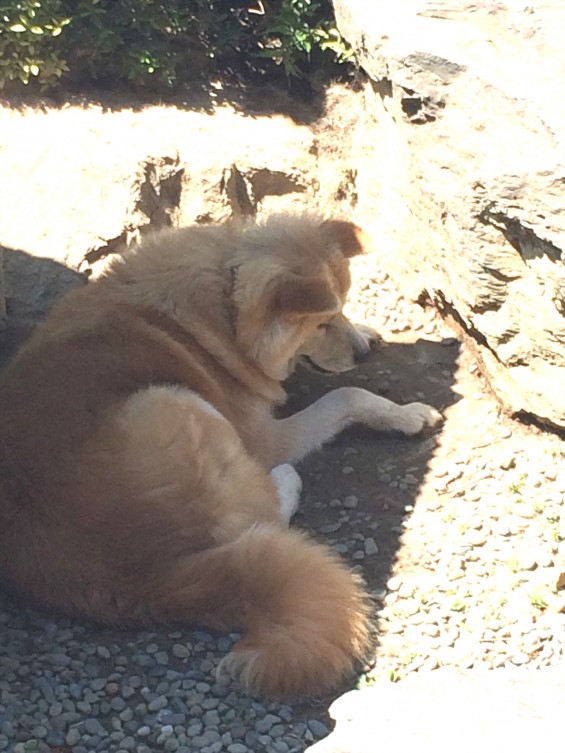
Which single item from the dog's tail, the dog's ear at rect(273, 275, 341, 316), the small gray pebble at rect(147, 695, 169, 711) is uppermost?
the dog's ear at rect(273, 275, 341, 316)

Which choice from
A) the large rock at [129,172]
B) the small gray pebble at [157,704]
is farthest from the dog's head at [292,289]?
the small gray pebble at [157,704]

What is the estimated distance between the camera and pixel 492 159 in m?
4.73

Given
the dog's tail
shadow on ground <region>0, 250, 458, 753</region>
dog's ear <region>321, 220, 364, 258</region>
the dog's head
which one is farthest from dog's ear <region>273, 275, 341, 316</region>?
the dog's tail

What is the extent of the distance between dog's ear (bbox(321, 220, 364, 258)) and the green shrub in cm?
216

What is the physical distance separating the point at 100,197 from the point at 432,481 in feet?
8.93

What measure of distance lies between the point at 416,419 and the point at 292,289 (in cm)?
105

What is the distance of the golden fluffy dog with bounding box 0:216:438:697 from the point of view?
12.9ft

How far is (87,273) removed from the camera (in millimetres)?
6211

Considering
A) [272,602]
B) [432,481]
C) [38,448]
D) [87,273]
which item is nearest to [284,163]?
[87,273]

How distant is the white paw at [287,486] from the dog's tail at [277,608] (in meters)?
0.70

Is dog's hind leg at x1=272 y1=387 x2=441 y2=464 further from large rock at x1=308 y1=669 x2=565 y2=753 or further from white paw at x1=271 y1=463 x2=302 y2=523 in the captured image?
large rock at x1=308 y1=669 x2=565 y2=753

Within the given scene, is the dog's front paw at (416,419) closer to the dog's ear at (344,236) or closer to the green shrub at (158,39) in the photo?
the dog's ear at (344,236)

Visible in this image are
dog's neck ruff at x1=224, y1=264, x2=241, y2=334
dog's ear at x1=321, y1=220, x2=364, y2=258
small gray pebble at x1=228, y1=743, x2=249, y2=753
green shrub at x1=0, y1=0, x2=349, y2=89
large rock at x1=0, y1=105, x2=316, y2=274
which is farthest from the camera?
green shrub at x1=0, y1=0, x2=349, y2=89

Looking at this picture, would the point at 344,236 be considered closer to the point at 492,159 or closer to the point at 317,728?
the point at 492,159
